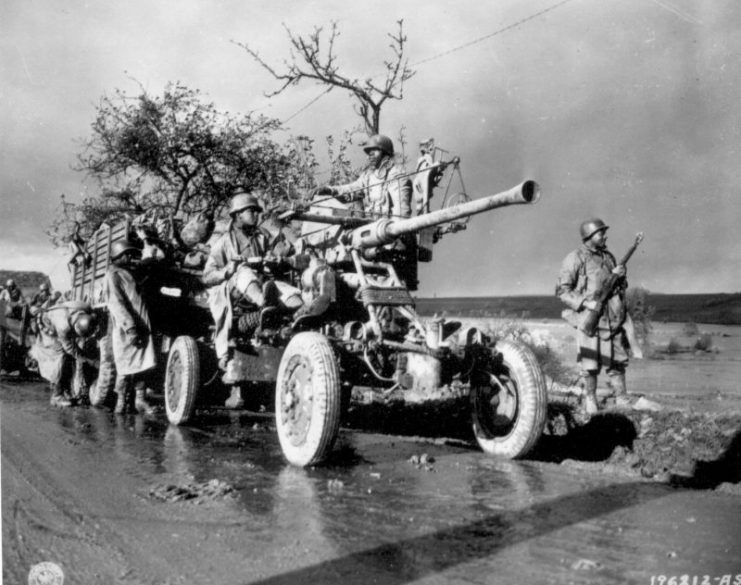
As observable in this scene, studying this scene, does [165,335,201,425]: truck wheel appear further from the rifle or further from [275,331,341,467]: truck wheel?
the rifle

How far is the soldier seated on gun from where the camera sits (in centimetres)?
683

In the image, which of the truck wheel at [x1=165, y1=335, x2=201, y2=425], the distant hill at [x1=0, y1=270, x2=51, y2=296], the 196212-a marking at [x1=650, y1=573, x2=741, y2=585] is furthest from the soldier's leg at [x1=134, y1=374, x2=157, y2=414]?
the distant hill at [x1=0, y1=270, x2=51, y2=296]

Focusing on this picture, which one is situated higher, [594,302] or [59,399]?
[594,302]

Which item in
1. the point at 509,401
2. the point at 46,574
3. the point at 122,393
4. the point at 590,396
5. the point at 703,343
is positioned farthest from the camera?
the point at 703,343

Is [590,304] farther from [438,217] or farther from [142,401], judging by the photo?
[142,401]

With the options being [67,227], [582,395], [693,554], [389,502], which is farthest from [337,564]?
[67,227]

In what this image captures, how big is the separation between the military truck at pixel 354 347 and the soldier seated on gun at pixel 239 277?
112 millimetres

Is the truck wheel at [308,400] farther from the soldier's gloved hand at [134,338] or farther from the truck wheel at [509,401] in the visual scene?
the soldier's gloved hand at [134,338]

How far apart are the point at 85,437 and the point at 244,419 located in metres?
2.13

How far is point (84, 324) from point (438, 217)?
569 centimetres

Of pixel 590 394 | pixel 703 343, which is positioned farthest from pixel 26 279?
pixel 703 343

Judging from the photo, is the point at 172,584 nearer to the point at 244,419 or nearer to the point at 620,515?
the point at 620,515

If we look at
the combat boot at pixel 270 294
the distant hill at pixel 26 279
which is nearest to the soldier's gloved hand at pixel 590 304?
the combat boot at pixel 270 294

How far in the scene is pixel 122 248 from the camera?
930cm
